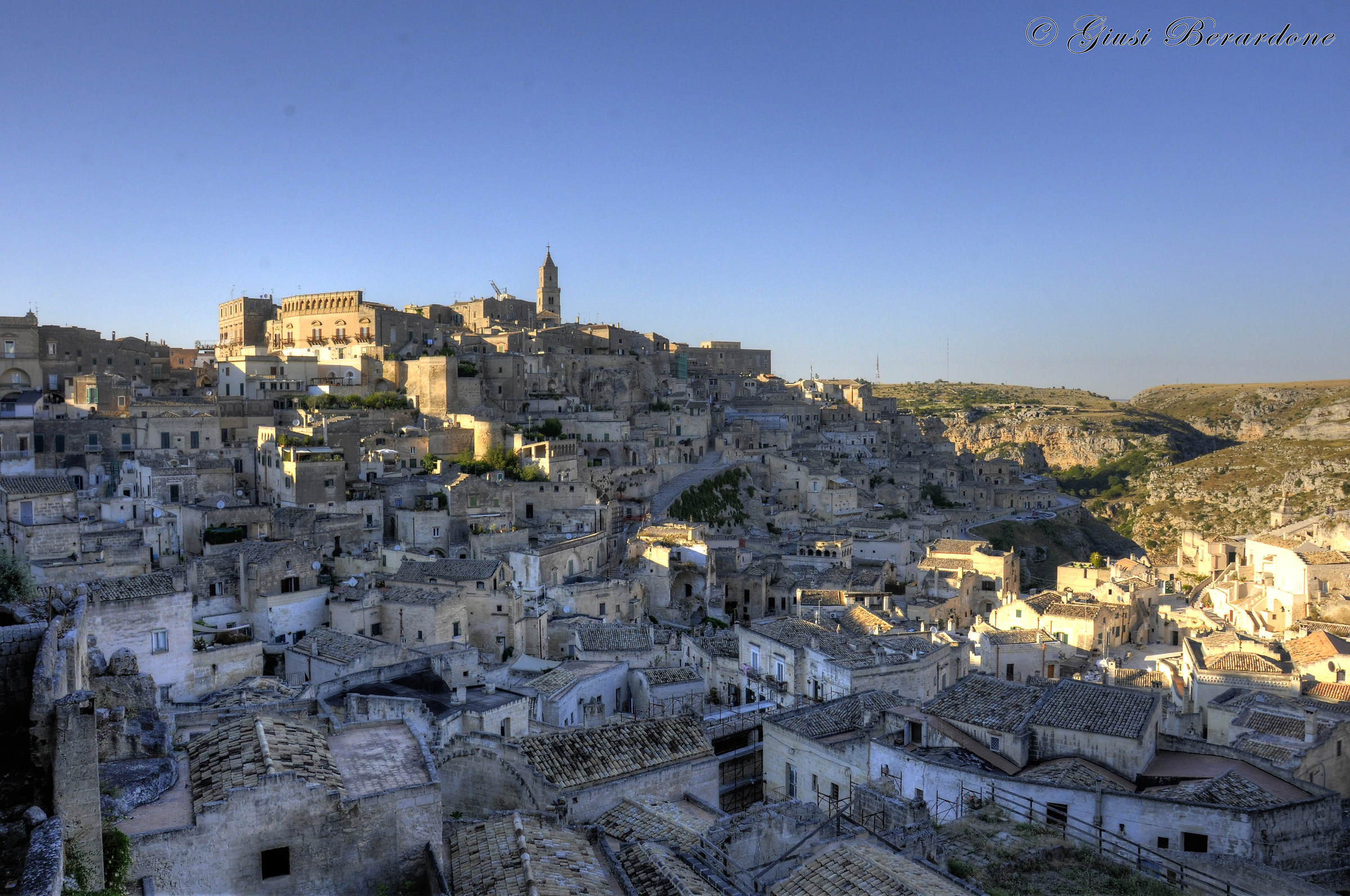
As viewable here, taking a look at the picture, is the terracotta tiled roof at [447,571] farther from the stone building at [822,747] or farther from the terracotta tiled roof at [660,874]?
the terracotta tiled roof at [660,874]

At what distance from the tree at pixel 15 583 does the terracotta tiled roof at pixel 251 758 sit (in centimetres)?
409

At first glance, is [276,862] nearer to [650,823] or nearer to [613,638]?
[650,823]

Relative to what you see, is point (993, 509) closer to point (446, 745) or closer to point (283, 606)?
point (283, 606)

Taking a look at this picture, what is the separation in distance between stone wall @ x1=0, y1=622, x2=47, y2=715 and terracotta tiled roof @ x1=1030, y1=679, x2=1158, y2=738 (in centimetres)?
1323

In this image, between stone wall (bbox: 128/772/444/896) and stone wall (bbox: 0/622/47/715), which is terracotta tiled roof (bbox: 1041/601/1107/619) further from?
stone wall (bbox: 0/622/47/715)

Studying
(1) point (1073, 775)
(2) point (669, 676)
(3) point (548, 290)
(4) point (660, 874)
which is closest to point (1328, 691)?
(1) point (1073, 775)

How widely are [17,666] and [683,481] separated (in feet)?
131

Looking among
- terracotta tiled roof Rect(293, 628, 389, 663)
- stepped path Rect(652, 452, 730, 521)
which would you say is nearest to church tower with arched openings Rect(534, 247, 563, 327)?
stepped path Rect(652, 452, 730, 521)

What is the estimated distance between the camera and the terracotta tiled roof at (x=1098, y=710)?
575 inches

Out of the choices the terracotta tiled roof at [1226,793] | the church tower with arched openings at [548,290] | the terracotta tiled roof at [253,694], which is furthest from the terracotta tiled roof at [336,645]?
the church tower with arched openings at [548,290]

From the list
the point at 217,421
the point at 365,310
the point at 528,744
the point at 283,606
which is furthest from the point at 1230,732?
the point at 365,310

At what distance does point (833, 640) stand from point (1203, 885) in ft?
38.6

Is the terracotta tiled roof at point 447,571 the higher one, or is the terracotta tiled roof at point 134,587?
the terracotta tiled roof at point 134,587

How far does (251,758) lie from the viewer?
32.6ft
